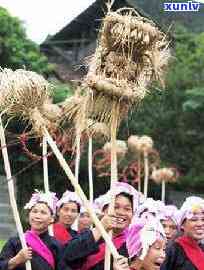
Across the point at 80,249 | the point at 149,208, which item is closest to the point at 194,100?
the point at 149,208

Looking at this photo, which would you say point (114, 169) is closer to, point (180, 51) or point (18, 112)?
point (18, 112)

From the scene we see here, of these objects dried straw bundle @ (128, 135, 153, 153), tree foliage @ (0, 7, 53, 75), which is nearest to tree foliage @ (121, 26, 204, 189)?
tree foliage @ (0, 7, 53, 75)

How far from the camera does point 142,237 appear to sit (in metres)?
4.20

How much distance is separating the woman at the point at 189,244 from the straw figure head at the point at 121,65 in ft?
4.70

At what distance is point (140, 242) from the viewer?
4.14 metres

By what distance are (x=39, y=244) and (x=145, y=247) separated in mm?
1703

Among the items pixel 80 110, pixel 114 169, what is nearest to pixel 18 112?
pixel 80 110

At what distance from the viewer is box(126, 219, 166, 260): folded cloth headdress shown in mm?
4109

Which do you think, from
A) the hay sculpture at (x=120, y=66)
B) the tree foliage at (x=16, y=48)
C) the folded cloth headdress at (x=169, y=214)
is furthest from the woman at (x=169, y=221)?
the tree foliage at (x=16, y=48)

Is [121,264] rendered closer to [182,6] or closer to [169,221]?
[169,221]

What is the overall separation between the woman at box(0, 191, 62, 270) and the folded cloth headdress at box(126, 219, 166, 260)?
4.05ft

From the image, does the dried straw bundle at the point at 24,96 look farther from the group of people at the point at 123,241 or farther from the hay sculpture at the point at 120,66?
the group of people at the point at 123,241

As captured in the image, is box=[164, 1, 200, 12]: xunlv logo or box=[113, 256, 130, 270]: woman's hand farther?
box=[164, 1, 200, 12]: xunlv logo

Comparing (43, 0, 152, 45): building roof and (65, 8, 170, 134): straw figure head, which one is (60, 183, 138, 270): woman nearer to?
(65, 8, 170, 134): straw figure head
